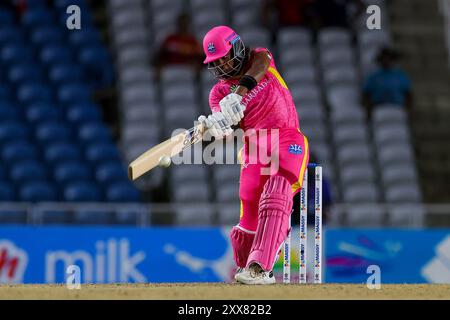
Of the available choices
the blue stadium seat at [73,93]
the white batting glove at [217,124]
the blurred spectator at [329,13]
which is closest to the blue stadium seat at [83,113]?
the blue stadium seat at [73,93]

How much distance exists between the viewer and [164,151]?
30.4 feet

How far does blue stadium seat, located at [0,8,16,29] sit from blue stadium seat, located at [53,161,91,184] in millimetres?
2974

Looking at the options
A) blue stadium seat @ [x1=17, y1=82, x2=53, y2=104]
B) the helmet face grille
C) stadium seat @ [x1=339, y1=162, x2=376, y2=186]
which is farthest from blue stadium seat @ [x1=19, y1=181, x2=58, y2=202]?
the helmet face grille

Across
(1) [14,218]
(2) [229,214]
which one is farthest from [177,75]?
(1) [14,218]

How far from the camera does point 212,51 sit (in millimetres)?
9586

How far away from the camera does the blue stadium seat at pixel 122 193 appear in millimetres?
16219

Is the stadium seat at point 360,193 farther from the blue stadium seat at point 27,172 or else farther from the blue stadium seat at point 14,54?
the blue stadium seat at point 14,54

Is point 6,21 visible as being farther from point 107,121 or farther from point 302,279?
point 302,279

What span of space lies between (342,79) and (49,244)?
5601 mm

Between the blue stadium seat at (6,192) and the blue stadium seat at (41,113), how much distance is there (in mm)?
1372

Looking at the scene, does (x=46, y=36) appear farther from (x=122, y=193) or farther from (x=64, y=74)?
(x=122, y=193)

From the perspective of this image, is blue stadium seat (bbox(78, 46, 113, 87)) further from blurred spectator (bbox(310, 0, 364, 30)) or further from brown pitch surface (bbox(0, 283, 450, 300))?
brown pitch surface (bbox(0, 283, 450, 300))
